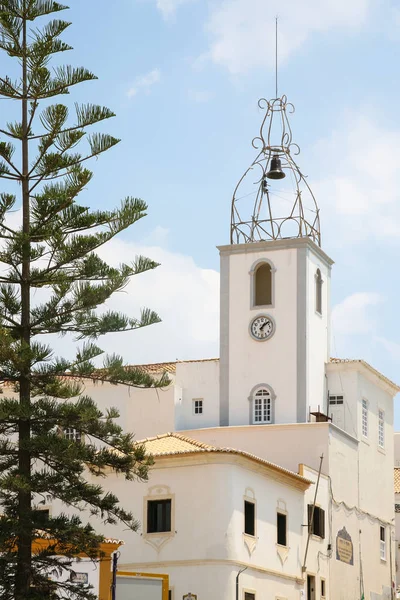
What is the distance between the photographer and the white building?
115ft

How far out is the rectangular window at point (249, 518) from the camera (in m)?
33.9

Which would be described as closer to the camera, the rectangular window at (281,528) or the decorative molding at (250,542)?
the decorative molding at (250,542)

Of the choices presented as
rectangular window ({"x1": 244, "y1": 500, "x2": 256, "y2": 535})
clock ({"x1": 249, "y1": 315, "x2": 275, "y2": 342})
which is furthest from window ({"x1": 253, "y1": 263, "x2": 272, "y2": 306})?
rectangular window ({"x1": 244, "y1": 500, "x2": 256, "y2": 535})

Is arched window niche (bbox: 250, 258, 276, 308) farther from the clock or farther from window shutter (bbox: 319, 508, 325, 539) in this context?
window shutter (bbox: 319, 508, 325, 539)

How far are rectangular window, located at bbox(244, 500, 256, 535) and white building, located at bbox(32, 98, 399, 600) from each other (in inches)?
1.7

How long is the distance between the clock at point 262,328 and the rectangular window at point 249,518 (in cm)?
967

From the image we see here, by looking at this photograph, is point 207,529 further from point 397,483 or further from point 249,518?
point 397,483

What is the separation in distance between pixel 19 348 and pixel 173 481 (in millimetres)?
11560

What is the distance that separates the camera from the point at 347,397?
4341cm

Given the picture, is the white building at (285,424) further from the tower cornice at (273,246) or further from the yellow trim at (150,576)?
the yellow trim at (150,576)

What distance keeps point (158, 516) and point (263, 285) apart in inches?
472

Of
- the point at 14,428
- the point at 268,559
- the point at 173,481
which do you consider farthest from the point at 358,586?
the point at 14,428

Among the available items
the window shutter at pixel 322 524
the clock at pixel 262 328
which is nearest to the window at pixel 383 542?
the window shutter at pixel 322 524

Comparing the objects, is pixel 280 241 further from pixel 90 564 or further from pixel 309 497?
pixel 90 564
